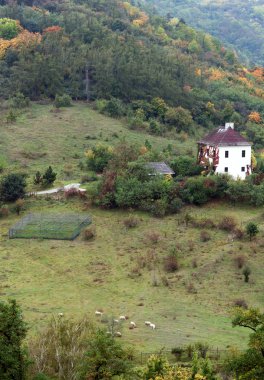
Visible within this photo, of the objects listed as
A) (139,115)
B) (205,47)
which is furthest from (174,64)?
(205,47)

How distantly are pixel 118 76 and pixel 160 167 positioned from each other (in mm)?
34473

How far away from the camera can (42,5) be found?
120875 millimetres

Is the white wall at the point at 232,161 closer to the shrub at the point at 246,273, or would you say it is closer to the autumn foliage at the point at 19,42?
the shrub at the point at 246,273

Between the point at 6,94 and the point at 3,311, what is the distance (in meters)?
62.9

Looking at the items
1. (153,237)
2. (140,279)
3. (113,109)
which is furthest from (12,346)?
(113,109)

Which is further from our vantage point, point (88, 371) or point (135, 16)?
point (135, 16)

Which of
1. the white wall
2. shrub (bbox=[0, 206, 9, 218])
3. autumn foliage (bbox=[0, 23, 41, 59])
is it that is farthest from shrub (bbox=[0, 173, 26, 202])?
autumn foliage (bbox=[0, 23, 41, 59])

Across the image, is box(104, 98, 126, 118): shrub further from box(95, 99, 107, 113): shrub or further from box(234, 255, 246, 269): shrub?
box(234, 255, 246, 269): shrub

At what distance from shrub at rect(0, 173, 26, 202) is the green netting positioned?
11.5 ft

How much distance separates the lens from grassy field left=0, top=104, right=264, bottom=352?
100ft

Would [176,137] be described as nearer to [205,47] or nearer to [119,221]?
[119,221]

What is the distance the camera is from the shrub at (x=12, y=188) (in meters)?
48.7

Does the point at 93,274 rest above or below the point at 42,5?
below

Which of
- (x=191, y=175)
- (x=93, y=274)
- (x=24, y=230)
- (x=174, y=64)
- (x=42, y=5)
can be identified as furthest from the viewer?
(x=42, y=5)
